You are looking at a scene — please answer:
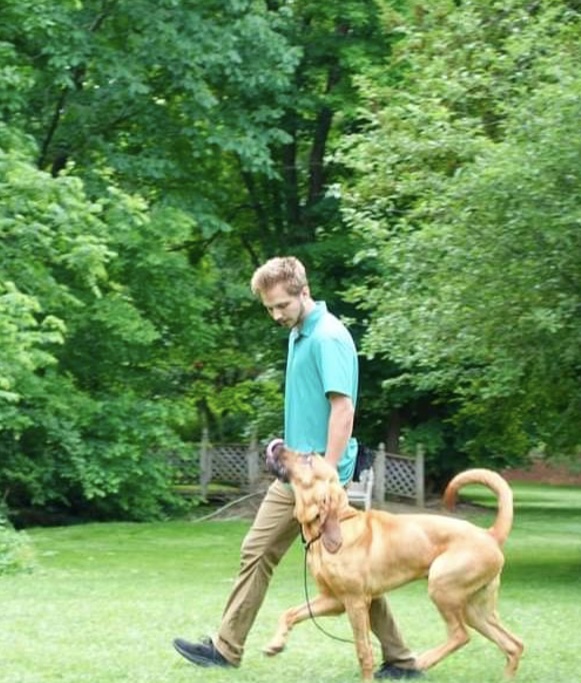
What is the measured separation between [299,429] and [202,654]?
1355 millimetres

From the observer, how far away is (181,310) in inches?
1112

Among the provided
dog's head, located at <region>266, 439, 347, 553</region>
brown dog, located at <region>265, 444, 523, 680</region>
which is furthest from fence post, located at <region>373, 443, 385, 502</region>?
dog's head, located at <region>266, 439, 347, 553</region>

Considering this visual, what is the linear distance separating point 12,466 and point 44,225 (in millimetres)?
7964

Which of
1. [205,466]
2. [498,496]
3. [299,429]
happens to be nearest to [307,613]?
[299,429]

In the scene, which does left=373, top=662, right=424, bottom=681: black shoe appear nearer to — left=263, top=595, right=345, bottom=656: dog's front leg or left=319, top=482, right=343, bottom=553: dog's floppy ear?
left=263, top=595, right=345, bottom=656: dog's front leg

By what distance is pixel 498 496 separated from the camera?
335 inches

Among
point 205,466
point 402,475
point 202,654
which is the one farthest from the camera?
point 205,466

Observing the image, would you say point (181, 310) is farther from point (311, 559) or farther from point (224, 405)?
point (311, 559)

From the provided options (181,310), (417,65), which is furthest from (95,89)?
(417,65)

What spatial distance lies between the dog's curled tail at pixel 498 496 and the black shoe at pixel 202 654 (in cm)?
147

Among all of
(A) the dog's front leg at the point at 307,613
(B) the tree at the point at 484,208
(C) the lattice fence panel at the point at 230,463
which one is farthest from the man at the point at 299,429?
(C) the lattice fence panel at the point at 230,463

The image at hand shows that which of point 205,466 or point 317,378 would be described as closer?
point 317,378

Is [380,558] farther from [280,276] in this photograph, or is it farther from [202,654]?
[280,276]

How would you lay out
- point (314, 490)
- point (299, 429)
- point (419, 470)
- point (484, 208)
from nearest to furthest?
point (314, 490), point (299, 429), point (484, 208), point (419, 470)
